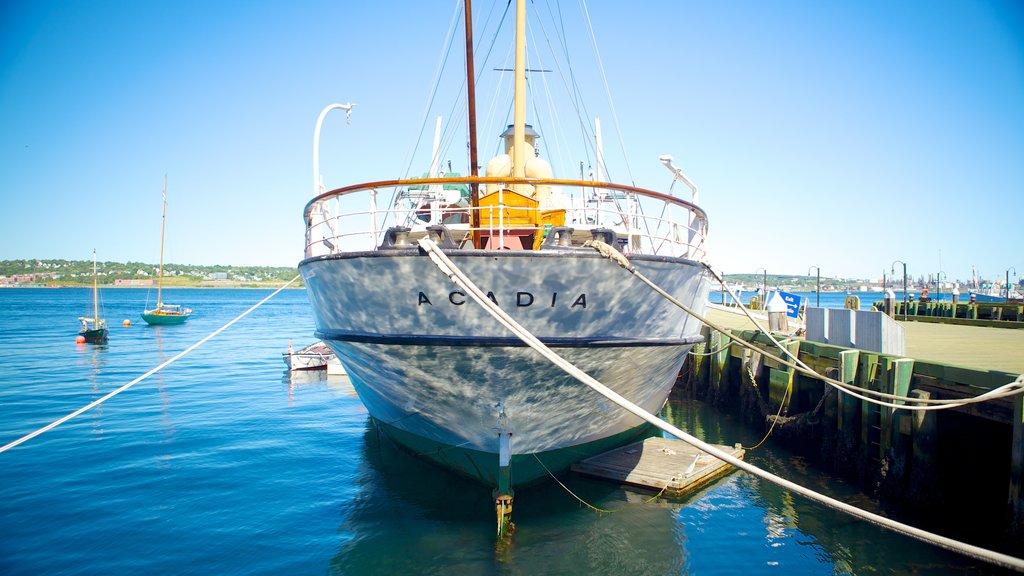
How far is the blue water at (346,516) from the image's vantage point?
689 cm

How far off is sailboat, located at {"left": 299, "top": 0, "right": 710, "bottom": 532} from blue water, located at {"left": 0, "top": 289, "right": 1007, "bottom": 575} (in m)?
0.82

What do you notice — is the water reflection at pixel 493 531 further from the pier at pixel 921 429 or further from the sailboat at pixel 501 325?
the pier at pixel 921 429

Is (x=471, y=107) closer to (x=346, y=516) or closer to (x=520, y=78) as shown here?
(x=520, y=78)

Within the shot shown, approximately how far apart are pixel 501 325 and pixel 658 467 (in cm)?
447

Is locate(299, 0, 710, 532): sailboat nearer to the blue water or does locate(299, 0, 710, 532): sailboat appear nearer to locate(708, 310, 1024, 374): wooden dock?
the blue water

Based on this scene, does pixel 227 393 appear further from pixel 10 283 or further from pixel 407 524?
pixel 10 283

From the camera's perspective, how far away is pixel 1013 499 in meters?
6.12

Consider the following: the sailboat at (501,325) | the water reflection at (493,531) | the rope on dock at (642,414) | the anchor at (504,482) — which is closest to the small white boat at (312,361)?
the water reflection at (493,531)

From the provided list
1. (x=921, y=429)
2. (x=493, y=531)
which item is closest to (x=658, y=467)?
(x=493, y=531)

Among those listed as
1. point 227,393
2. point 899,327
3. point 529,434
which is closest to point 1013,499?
point 899,327

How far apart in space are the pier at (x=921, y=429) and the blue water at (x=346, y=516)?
534mm

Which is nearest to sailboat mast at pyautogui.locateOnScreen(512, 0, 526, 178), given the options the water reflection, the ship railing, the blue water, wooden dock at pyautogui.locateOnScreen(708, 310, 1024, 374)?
the ship railing

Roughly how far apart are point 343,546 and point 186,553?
1.88 meters

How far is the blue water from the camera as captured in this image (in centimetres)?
689
